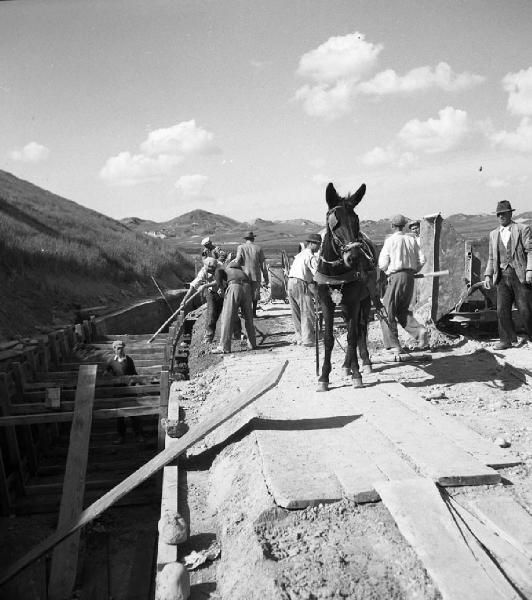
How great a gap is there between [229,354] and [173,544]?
5.70 meters

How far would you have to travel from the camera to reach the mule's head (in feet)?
19.1

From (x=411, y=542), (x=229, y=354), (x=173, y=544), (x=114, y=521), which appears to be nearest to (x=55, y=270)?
(x=229, y=354)

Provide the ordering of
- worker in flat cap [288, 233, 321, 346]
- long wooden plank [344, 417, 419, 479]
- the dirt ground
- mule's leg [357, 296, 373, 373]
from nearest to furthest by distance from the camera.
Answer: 1. the dirt ground
2. long wooden plank [344, 417, 419, 479]
3. mule's leg [357, 296, 373, 373]
4. worker in flat cap [288, 233, 321, 346]

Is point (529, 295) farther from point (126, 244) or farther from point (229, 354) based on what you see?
point (126, 244)

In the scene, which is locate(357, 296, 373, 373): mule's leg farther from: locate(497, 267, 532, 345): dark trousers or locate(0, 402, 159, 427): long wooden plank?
locate(0, 402, 159, 427): long wooden plank

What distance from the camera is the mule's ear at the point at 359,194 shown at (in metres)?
5.95

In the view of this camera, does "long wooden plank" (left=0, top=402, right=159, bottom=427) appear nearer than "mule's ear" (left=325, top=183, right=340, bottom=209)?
No

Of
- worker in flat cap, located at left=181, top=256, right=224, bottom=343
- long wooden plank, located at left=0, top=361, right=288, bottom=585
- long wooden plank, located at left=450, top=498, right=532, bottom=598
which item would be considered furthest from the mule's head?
worker in flat cap, located at left=181, top=256, right=224, bottom=343

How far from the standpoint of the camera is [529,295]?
297 inches

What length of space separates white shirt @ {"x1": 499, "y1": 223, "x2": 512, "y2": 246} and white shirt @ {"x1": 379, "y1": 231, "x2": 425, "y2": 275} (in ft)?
3.68

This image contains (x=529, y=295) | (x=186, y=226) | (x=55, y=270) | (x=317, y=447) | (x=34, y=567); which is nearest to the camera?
(x=317, y=447)

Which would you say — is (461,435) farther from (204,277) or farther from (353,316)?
(204,277)

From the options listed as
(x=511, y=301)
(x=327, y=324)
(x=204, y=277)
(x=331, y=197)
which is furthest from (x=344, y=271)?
(x=204, y=277)

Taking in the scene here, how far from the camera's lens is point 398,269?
788cm
